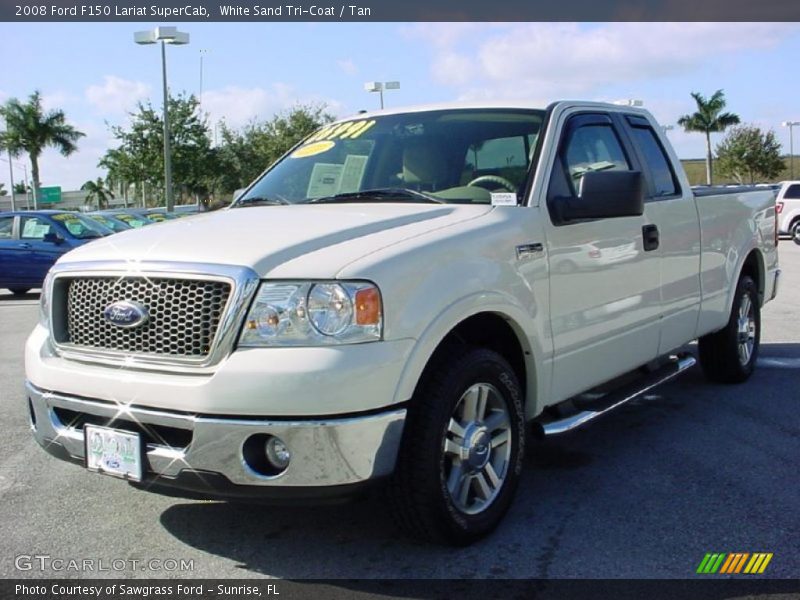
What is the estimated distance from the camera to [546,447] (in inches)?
204

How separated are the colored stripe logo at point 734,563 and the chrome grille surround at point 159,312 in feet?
6.75

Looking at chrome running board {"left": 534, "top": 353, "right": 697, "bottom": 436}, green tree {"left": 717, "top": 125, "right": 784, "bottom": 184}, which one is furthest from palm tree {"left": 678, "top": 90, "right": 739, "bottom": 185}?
chrome running board {"left": 534, "top": 353, "right": 697, "bottom": 436}

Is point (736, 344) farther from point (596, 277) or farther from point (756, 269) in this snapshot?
point (596, 277)

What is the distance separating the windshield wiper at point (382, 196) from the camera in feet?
14.3

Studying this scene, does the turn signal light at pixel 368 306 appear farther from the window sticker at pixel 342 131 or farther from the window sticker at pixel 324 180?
the window sticker at pixel 342 131

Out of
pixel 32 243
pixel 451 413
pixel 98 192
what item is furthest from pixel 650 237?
pixel 98 192

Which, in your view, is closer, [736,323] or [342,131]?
[342,131]

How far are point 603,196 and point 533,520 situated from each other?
5.03 ft

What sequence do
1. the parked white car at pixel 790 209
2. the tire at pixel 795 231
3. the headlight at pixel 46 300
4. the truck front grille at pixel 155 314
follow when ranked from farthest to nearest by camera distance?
the parked white car at pixel 790 209 → the tire at pixel 795 231 → the headlight at pixel 46 300 → the truck front grille at pixel 155 314

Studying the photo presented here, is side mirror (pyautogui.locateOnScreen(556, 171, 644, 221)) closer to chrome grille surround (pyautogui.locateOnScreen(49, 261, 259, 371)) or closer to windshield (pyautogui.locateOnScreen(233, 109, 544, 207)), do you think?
windshield (pyautogui.locateOnScreen(233, 109, 544, 207))

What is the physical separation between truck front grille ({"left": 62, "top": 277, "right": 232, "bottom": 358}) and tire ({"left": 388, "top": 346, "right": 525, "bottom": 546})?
33.5 inches

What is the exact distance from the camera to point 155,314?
3.39 metres

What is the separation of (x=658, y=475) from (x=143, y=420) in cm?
269

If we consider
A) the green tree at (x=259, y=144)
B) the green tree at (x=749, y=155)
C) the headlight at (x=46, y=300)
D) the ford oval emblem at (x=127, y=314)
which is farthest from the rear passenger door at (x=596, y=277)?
the green tree at (x=749, y=155)
